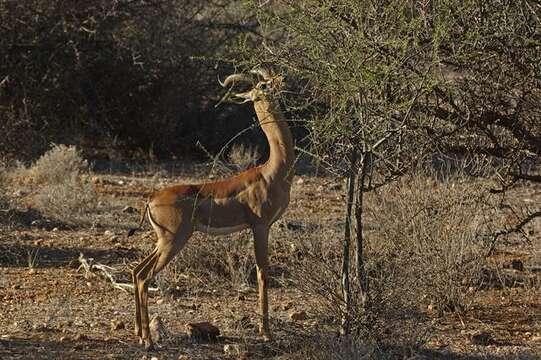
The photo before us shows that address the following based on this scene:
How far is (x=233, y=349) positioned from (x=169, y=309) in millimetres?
1313

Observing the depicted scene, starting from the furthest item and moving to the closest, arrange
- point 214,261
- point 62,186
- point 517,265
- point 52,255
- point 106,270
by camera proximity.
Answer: point 62,186, point 52,255, point 517,265, point 214,261, point 106,270

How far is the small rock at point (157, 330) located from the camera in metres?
6.97

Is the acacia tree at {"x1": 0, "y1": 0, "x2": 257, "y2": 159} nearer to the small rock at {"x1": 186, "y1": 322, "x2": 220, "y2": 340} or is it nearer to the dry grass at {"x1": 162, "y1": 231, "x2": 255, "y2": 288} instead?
the dry grass at {"x1": 162, "y1": 231, "x2": 255, "y2": 288}

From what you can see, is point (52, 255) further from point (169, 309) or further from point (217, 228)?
point (217, 228)

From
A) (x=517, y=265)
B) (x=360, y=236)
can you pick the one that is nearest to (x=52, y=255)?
(x=360, y=236)

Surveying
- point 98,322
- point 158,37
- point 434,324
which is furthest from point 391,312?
point 158,37

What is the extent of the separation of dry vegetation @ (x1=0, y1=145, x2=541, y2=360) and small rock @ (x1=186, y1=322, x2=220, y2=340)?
7 cm

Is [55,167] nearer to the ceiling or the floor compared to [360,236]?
nearer to the floor

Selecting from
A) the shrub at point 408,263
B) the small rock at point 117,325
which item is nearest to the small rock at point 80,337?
the small rock at point 117,325

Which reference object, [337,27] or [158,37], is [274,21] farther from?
[158,37]

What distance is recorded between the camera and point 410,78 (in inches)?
256

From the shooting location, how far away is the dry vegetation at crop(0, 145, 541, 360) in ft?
22.0

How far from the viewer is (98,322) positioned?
755 cm

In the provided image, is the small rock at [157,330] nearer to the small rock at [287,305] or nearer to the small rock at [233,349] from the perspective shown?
the small rock at [233,349]
